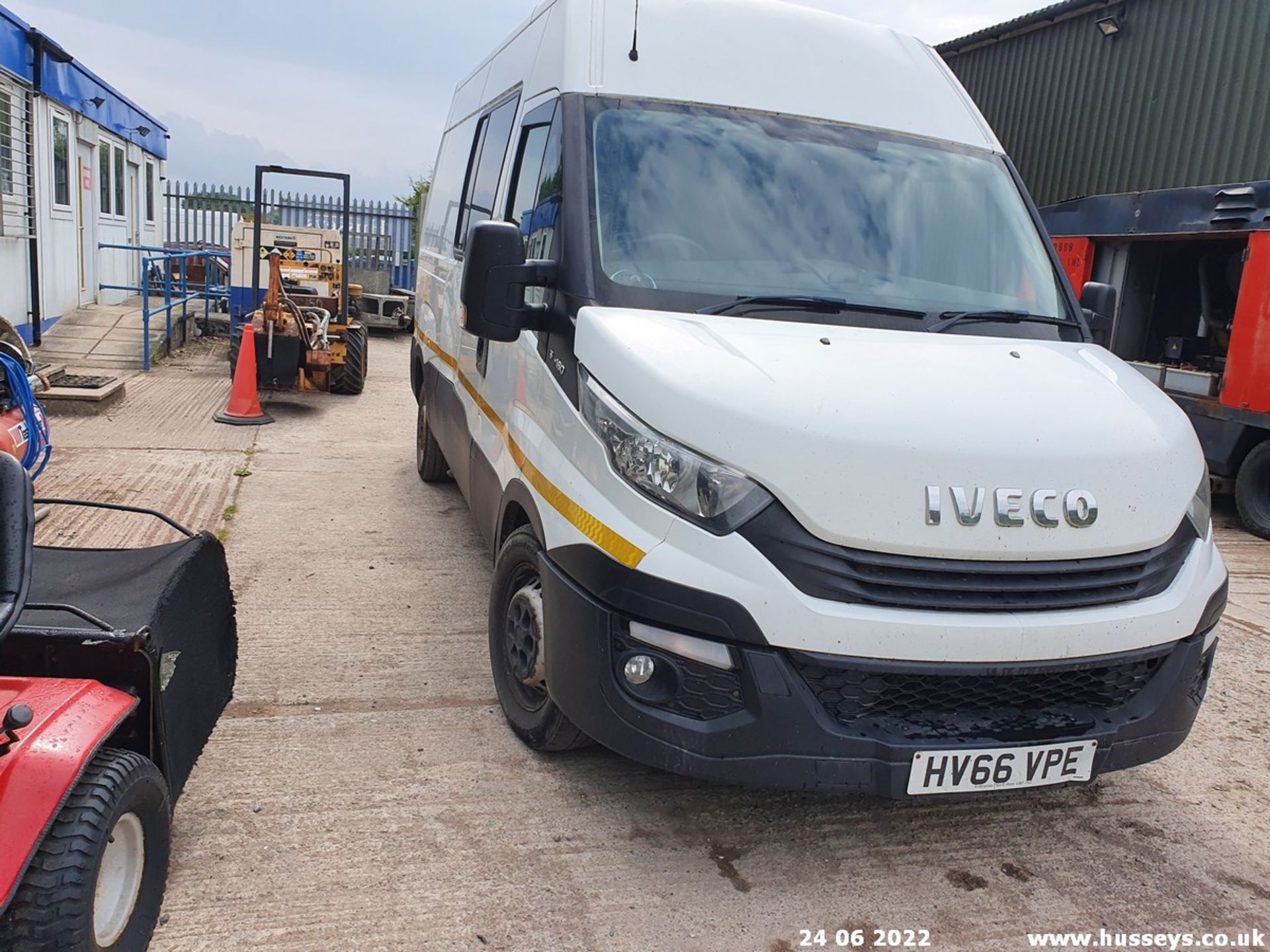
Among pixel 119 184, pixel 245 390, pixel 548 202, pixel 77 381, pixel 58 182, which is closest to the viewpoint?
pixel 548 202

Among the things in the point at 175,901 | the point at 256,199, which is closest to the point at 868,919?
the point at 175,901

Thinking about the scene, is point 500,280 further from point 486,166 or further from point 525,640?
point 486,166

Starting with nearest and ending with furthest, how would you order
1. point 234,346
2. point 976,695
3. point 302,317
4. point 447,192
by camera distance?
1. point 976,695
2. point 447,192
3. point 302,317
4. point 234,346

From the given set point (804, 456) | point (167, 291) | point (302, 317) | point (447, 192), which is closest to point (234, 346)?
point (302, 317)

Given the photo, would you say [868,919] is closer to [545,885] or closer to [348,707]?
[545,885]

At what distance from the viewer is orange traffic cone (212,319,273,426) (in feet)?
30.2

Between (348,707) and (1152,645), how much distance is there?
2736mm

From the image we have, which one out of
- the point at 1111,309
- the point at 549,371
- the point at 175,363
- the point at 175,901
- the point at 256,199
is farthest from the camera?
the point at 175,363

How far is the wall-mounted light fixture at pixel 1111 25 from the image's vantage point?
1051 centimetres

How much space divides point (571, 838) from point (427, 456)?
4438 mm

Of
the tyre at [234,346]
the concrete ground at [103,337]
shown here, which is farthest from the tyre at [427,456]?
the concrete ground at [103,337]

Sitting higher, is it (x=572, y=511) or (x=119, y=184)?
(x=119, y=184)

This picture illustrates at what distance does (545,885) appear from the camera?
2785 millimetres

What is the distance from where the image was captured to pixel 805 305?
10.6 feet
